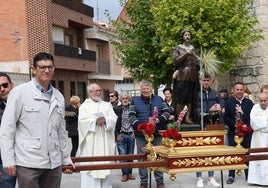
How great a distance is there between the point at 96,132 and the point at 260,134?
2.91m

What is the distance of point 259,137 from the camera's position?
8.26m

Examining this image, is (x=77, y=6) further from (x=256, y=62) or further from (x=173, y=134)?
(x=173, y=134)

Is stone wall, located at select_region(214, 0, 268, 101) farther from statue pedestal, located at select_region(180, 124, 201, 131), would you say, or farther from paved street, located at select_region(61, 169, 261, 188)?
statue pedestal, located at select_region(180, 124, 201, 131)

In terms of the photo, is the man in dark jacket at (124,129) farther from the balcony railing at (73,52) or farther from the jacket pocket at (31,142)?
the balcony railing at (73,52)

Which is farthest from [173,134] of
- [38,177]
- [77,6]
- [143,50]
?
[77,6]

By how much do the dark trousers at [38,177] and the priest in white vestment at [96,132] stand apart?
10.3ft

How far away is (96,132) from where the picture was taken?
775 cm

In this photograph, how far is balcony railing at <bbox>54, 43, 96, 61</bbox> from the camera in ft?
88.4

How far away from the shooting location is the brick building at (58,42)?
77.5 ft

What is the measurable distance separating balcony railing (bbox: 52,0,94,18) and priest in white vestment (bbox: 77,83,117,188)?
19472 mm

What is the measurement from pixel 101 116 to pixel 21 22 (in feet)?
57.1

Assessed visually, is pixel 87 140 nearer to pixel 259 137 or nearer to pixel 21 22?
pixel 259 137

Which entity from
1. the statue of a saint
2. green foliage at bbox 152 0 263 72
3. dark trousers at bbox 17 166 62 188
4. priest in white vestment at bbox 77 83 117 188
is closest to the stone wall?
green foliage at bbox 152 0 263 72

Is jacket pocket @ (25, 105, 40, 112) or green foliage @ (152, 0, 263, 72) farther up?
green foliage @ (152, 0, 263, 72)
